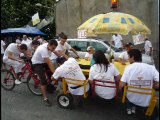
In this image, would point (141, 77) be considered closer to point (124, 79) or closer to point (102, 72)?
point (124, 79)

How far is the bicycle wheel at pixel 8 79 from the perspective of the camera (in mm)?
9810

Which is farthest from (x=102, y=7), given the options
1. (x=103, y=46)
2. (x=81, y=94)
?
(x=81, y=94)

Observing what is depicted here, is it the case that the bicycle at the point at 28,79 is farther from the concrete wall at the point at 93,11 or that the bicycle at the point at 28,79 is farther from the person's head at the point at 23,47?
the concrete wall at the point at 93,11

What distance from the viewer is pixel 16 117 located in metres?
7.51

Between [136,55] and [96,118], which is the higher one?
[136,55]

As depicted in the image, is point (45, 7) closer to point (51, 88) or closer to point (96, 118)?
point (51, 88)

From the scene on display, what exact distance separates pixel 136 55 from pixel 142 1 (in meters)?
15.4

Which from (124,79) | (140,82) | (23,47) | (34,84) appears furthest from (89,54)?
(140,82)

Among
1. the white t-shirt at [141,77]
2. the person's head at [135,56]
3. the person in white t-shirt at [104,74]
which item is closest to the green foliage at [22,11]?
the person in white t-shirt at [104,74]

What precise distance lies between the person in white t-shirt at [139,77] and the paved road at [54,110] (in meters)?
0.40

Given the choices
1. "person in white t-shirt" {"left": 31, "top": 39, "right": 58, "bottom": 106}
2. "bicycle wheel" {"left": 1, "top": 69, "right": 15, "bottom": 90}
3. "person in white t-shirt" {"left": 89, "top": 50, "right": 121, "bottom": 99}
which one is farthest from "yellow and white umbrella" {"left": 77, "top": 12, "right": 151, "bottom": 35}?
"bicycle wheel" {"left": 1, "top": 69, "right": 15, "bottom": 90}

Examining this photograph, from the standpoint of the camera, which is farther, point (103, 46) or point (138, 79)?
point (103, 46)

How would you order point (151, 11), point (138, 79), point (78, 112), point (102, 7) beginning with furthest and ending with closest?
point (102, 7)
point (151, 11)
point (78, 112)
point (138, 79)

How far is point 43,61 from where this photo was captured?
862 cm
